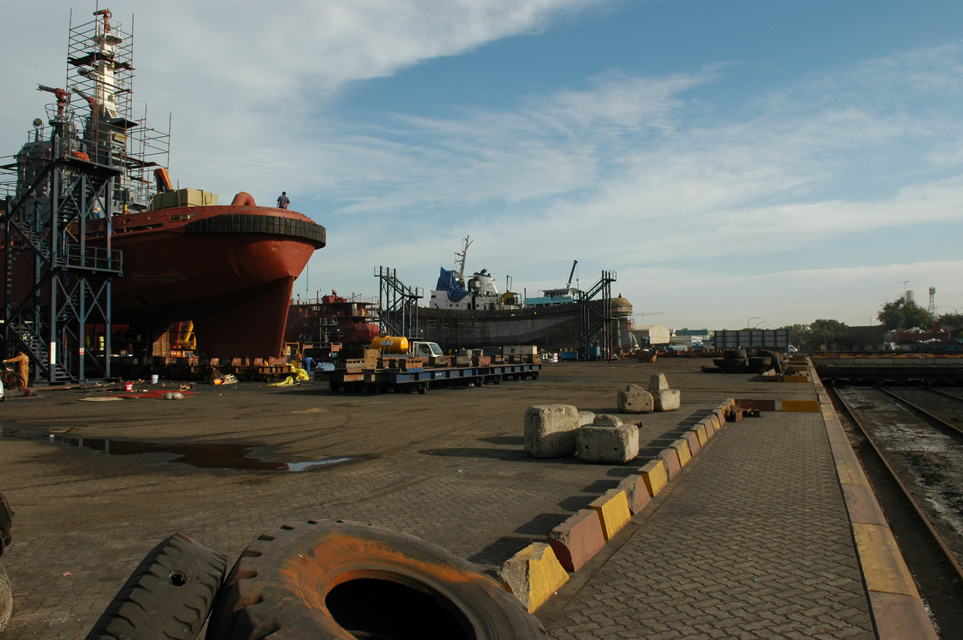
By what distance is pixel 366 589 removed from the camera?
3.33 meters

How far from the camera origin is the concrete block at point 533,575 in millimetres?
3730

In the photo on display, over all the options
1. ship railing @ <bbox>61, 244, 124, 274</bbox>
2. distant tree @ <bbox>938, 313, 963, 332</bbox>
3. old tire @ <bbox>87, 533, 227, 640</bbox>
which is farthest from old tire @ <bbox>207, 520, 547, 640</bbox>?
distant tree @ <bbox>938, 313, 963, 332</bbox>

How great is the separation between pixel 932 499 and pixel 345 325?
55.7 meters

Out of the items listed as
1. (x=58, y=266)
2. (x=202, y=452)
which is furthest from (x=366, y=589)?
(x=58, y=266)

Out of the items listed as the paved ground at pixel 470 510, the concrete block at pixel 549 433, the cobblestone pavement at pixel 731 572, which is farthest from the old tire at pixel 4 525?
the concrete block at pixel 549 433

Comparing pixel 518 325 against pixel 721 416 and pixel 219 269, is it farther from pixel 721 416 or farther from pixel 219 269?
pixel 721 416

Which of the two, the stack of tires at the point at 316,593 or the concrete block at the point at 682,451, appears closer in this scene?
the stack of tires at the point at 316,593

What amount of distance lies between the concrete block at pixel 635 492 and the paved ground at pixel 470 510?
0.20 m

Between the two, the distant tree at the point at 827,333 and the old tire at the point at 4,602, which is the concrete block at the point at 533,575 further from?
the distant tree at the point at 827,333

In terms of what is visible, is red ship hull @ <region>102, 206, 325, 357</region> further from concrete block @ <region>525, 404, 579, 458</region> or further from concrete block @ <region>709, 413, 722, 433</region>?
concrete block @ <region>525, 404, 579, 458</region>

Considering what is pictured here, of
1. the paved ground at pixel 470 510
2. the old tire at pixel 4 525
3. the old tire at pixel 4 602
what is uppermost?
the old tire at pixel 4 525

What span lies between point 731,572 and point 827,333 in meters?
158

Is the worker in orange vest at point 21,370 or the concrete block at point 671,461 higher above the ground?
the worker in orange vest at point 21,370

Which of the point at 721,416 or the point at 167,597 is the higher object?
the point at 167,597
